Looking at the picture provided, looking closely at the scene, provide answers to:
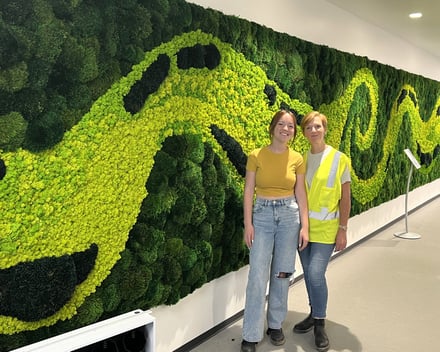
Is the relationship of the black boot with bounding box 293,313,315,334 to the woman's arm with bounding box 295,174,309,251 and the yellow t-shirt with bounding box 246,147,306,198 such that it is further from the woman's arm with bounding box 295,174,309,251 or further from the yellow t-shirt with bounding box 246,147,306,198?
the yellow t-shirt with bounding box 246,147,306,198

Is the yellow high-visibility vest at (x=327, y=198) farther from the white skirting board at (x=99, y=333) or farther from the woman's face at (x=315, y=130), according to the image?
the white skirting board at (x=99, y=333)

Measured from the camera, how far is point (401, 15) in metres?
4.52

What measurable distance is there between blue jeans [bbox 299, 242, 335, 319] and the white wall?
0.53 metres

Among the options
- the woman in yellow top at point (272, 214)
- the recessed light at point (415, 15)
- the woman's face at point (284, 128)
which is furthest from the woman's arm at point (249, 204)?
the recessed light at point (415, 15)

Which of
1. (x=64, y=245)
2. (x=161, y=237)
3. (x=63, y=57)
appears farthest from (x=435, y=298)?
(x=63, y=57)

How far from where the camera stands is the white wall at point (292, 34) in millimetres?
2488

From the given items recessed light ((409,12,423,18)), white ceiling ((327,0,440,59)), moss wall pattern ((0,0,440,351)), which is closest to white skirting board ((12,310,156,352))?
moss wall pattern ((0,0,440,351))

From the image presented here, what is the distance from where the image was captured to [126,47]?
1916 millimetres

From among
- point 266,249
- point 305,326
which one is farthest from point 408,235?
point 266,249

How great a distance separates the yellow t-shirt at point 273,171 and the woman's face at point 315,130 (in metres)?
0.20

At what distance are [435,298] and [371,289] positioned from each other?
0.49 meters

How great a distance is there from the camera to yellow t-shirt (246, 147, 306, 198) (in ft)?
8.05

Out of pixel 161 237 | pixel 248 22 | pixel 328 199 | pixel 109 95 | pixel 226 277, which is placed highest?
pixel 248 22

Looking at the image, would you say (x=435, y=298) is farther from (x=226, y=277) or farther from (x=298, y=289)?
(x=226, y=277)
